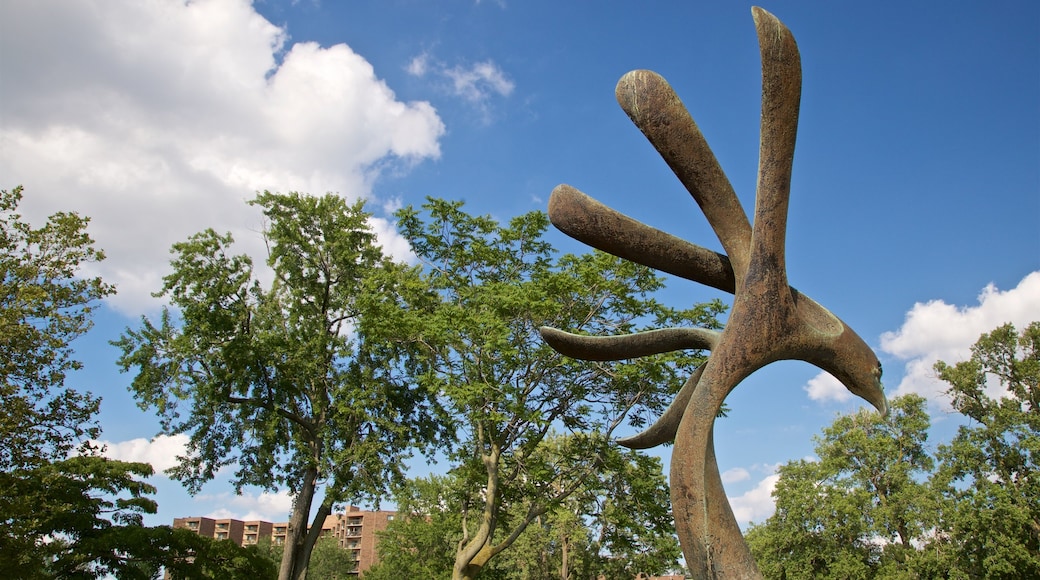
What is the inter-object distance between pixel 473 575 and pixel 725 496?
1112 centimetres

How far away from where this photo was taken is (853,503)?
84.4 ft

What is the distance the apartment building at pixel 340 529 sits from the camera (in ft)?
243

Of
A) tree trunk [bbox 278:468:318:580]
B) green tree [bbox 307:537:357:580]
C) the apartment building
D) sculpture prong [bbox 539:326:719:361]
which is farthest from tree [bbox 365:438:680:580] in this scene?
the apartment building

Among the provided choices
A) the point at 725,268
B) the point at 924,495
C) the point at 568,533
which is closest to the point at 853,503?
the point at 924,495

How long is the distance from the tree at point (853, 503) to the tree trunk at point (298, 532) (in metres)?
17.3

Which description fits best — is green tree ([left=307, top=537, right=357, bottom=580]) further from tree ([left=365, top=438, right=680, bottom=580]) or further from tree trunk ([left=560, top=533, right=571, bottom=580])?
tree trunk ([left=560, top=533, right=571, bottom=580])

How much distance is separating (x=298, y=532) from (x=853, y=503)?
18.7 meters

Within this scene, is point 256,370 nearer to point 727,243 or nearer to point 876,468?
point 727,243

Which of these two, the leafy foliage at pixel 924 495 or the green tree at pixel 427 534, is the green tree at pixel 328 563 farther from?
the leafy foliage at pixel 924 495

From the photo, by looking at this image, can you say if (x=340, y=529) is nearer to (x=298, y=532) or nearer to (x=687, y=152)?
(x=298, y=532)

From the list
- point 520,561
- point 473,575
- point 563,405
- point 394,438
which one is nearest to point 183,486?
point 394,438

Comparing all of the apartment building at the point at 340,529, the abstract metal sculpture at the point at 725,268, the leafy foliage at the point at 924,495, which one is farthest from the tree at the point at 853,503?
the apartment building at the point at 340,529

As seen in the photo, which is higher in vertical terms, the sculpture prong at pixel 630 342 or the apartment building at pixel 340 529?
the apartment building at pixel 340 529

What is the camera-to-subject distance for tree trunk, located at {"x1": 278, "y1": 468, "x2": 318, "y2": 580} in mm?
18734
